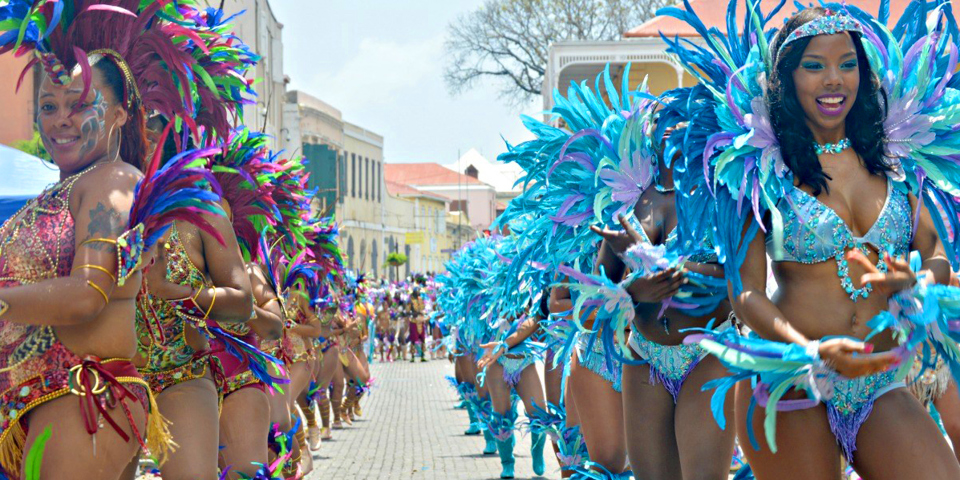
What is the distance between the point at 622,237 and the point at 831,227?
1.18 metres

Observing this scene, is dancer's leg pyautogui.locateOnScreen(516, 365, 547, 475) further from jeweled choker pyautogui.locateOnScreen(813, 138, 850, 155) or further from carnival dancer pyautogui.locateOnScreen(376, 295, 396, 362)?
carnival dancer pyautogui.locateOnScreen(376, 295, 396, 362)

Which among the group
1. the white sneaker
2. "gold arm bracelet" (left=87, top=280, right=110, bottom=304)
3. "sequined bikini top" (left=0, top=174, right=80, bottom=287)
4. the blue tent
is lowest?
the white sneaker

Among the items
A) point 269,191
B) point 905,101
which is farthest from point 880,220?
point 269,191

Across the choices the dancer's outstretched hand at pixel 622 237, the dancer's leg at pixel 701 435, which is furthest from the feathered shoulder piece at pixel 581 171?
the dancer's leg at pixel 701 435

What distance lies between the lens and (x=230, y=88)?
5539 millimetres

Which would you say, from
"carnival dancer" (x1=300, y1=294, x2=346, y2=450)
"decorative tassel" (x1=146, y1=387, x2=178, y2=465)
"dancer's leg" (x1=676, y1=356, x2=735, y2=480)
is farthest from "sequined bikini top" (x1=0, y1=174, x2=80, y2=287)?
"carnival dancer" (x1=300, y1=294, x2=346, y2=450)

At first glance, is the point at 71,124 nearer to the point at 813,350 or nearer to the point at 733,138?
the point at 733,138

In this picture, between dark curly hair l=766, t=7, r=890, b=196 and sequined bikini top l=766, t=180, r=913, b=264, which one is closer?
sequined bikini top l=766, t=180, r=913, b=264

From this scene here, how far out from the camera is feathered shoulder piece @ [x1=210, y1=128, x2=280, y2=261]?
22.6ft

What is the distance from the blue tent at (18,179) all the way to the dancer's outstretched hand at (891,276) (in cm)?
636

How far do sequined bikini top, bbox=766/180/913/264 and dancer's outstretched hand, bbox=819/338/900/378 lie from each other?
43cm

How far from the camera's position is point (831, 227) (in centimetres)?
421

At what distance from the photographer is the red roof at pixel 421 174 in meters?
108

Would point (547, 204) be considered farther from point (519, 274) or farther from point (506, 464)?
point (506, 464)
